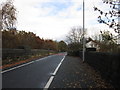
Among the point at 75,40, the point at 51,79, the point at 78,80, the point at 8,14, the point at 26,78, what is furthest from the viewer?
the point at 75,40

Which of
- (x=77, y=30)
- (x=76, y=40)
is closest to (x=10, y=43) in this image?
(x=76, y=40)

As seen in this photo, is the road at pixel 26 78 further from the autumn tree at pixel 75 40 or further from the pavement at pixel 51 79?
the autumn tree at pixel 75 40

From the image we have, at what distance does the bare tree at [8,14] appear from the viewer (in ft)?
90.5

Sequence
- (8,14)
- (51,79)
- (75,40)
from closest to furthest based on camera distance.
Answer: (51,79), (8,14), (75,40)

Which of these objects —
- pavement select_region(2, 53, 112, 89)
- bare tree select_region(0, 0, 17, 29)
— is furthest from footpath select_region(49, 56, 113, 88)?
bare tree select_region(0, 0, 17, 29)

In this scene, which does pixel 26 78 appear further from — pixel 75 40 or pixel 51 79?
pixel 75 40

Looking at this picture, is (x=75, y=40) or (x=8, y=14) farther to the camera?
(x=75, y=40)

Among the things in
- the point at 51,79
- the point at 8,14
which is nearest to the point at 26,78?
the point at 51,79

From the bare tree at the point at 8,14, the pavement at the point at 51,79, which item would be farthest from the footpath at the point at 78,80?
the bare tree at the point at 8,14

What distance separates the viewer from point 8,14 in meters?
28.0

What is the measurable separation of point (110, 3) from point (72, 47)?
179ft

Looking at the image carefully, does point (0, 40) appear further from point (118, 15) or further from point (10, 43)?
→ point (118, 15)

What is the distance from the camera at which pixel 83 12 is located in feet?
91.2

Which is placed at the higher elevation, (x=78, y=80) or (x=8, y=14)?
(x=8, y=14)
